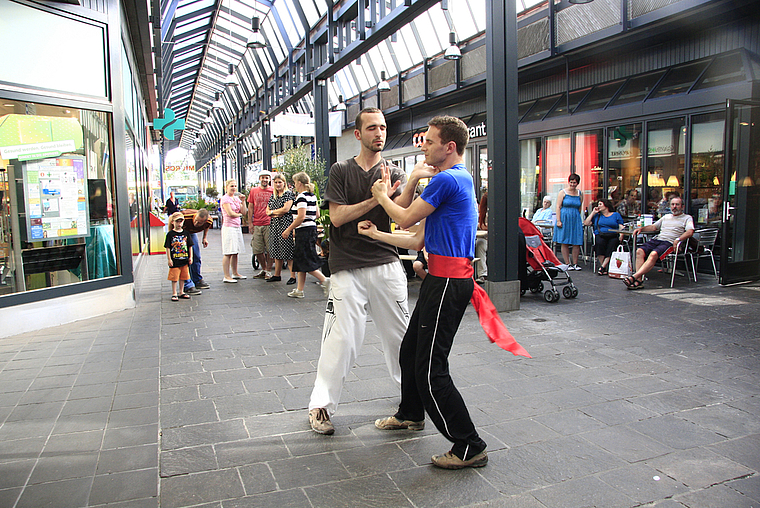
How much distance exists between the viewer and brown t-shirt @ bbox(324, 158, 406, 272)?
3.37m

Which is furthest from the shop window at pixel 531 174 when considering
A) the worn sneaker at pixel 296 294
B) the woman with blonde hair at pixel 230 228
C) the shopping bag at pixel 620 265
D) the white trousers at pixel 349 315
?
the white trousers at pixel 349 315

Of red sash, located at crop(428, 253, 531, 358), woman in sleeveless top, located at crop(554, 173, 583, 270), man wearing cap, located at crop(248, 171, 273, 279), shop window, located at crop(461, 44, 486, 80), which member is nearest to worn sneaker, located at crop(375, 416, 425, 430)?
red sash, located at crop(428, 253, 531, 358)

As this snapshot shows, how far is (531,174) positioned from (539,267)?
7910 millimetres

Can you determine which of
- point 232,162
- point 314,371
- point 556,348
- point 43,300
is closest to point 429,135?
point 314,371

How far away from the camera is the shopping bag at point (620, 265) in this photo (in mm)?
9070

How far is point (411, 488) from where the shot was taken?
2748 mm

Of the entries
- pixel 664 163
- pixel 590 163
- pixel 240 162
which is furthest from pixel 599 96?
pixel 240 162

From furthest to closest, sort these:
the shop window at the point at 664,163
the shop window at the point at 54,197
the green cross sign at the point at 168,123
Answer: the green cross sign at the point at 168,123
the shop window at the point at 664,163
the shop window at the point at 54,197

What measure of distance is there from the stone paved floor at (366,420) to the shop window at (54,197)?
3.01 feet

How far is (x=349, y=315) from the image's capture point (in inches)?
133

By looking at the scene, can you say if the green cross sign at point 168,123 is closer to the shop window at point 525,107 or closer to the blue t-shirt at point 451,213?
the shop window at point 525,107

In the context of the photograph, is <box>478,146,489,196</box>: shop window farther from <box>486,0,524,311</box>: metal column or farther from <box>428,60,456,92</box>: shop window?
<box>486,0,524,311</box>: metal column

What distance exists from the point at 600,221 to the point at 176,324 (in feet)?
23.5

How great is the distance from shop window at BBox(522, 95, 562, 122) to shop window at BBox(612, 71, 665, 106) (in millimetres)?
2233
